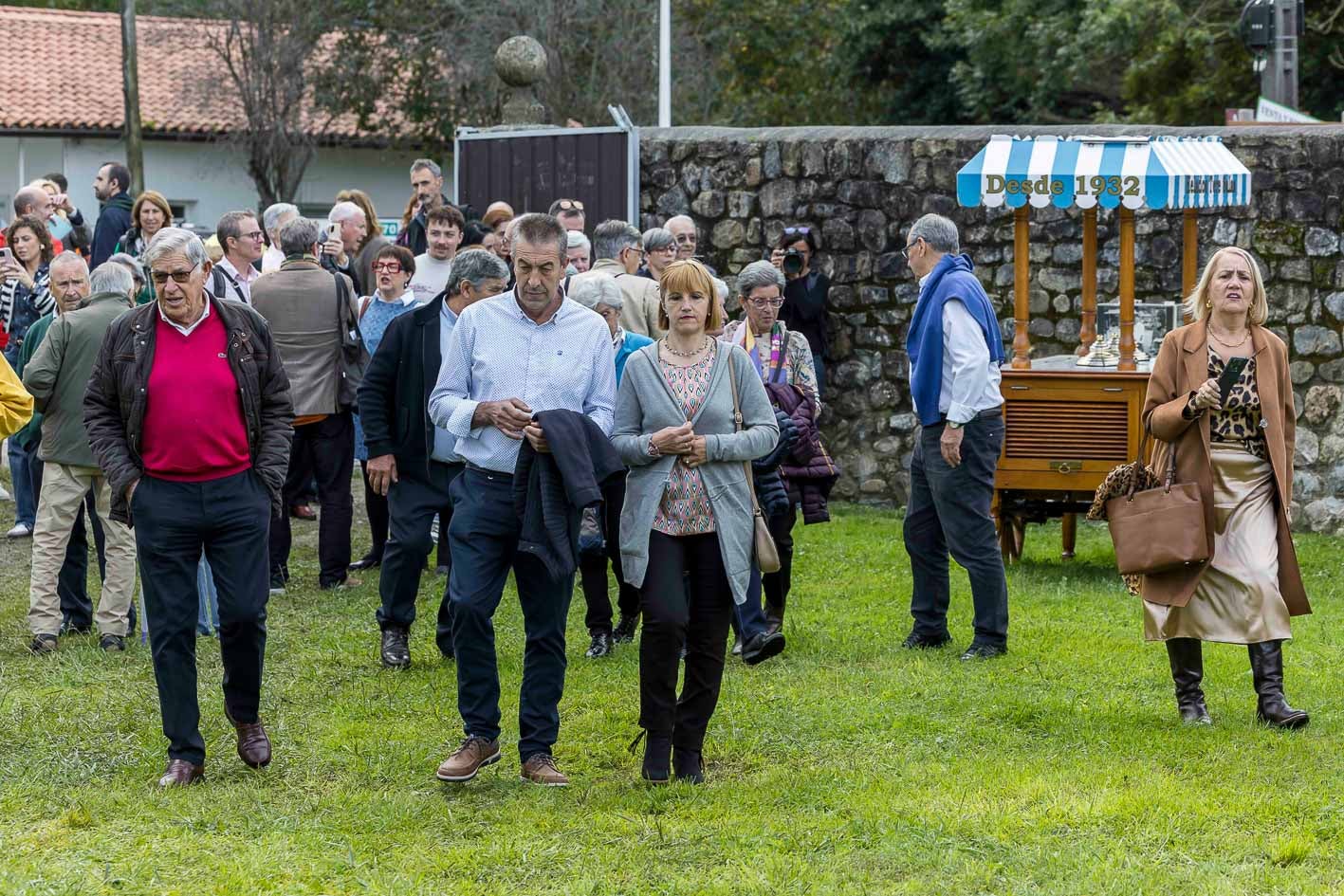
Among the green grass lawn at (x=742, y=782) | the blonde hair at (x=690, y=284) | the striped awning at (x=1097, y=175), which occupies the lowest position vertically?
the green grass lawn at (x=742, y=782)

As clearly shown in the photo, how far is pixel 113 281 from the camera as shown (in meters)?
8.12

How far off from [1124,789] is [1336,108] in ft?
68.1

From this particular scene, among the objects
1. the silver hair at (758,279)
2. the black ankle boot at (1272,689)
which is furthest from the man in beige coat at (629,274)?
the black ankle boot at (1272,689)

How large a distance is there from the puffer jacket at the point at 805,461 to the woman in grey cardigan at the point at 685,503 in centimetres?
167

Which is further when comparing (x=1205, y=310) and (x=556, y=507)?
(x=1205, y=310)

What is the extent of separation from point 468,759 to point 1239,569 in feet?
9.75

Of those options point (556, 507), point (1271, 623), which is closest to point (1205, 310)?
point (1271, 623)

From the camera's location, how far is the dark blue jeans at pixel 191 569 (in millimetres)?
5848

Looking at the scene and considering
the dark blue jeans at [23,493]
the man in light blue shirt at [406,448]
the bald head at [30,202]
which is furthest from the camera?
the bald head at [30,202]

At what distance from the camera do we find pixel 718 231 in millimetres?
12633

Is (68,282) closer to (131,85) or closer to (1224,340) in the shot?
(1224,340)

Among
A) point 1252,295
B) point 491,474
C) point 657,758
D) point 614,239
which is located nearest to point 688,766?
point 657,758

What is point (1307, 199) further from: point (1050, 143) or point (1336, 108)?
point (1336, 108)

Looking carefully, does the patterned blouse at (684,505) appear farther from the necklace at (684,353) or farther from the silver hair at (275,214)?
the silver hair at (275,214)
